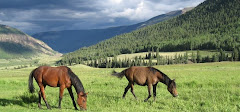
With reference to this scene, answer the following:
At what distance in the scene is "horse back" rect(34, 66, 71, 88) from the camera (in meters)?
14.3

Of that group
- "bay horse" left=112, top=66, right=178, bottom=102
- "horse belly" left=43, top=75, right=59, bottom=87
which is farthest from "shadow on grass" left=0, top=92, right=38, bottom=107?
"bay horse" left=112, top=66, right=178, bottom=102

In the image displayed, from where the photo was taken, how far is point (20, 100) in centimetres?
1766

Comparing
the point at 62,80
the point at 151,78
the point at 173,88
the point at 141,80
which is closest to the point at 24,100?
the point at 62,80

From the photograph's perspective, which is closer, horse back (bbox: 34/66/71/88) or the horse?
the horse

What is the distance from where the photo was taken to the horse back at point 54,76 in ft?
47.0

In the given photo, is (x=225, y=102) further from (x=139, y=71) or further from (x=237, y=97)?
(x=139, y=71)

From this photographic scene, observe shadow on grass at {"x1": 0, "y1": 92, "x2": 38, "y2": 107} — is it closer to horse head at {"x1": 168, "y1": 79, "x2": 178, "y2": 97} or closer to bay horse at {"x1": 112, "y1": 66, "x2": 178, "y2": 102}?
bay horse at {"x1": 112, "y1": 66, "x2": 178, "y2": 102}

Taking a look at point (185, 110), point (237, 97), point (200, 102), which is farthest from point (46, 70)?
point (237, 97)

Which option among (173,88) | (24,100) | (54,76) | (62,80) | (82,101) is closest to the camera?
(82,101)

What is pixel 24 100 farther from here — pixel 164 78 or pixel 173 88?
pixel 173 88

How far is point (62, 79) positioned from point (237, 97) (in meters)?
12.3

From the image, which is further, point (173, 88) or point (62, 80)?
point (173, 88)

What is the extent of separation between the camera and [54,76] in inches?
571

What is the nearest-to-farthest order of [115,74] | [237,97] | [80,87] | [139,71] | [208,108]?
[208,108], [80,87], [237,97], [139,71], [115,74]
